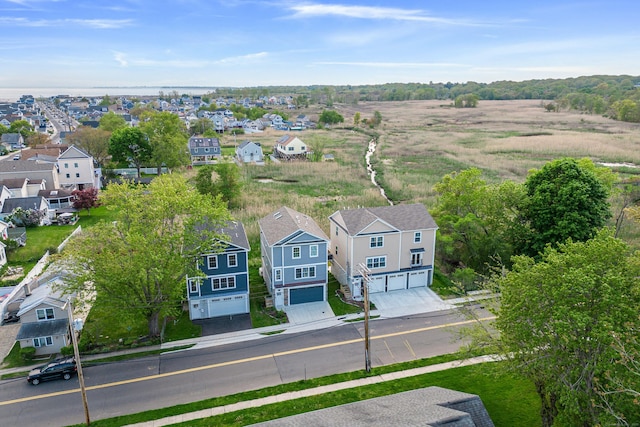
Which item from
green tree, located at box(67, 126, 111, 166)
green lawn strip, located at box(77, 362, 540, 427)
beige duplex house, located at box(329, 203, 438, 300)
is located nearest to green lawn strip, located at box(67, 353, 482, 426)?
green lawn strip, located at box(77, 362, 540, 427)

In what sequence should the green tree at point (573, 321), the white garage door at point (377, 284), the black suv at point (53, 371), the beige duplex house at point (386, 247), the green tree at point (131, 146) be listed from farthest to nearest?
1. the green tree at point (131, 146)
2. the white garage door at point (377, 284)
3. the beige duplex house at point (386, 247)
4. the black suv at point (53, 371)
5. the green tree at point (573, 321)

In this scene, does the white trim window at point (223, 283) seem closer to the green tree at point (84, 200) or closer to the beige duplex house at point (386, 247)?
the beige duplex house at point (386, 247)

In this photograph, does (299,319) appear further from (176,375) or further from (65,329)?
(65,329)

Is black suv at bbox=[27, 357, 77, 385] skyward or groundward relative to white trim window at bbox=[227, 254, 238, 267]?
groundward

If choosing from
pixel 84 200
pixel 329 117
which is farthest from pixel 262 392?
pixel 329 117

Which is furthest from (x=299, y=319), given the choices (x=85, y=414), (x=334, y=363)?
(x=85, y=414)

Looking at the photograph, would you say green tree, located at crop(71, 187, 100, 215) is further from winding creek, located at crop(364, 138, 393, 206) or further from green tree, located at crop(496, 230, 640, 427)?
green tree, located at crop(496, 230, 640, 427)

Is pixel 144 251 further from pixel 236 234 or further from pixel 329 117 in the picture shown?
pixel 329 117

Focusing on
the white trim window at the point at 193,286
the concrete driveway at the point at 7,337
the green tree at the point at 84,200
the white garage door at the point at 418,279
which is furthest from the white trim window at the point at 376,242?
the green tree at the point at 84,200
